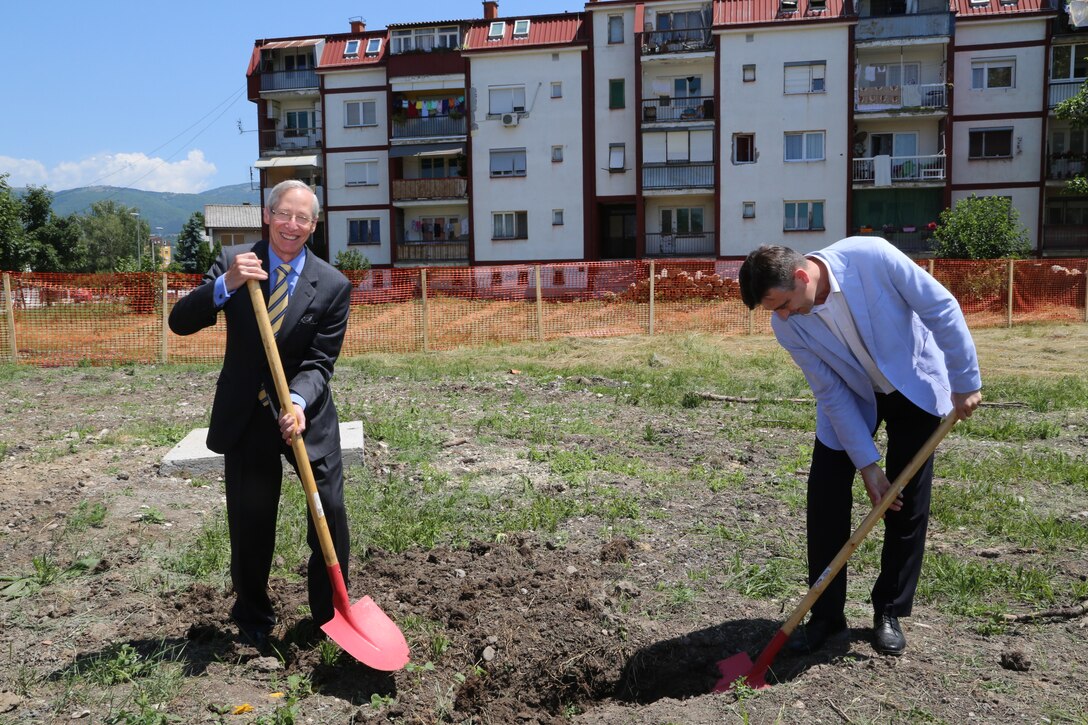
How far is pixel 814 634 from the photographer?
13.3ft

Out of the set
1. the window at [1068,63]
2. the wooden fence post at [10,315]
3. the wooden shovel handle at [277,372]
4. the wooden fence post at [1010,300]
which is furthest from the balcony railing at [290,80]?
the wooden shovel handle at [277,372]

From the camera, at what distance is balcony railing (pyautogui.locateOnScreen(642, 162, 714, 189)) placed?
125ft

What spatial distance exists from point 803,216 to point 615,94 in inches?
370

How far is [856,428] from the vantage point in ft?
12.4

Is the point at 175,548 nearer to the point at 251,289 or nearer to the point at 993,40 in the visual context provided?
the point at 251,289

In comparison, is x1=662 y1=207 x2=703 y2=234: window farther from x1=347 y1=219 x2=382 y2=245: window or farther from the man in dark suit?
the man in dark suit

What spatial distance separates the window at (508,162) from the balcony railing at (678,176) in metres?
5.53

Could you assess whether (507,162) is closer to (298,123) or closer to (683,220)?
(683,220)

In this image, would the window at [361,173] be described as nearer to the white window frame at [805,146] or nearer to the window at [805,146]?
the white window frame at [805,146]

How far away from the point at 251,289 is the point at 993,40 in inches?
1579

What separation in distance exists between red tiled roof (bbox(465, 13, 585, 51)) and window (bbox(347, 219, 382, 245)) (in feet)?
30.2

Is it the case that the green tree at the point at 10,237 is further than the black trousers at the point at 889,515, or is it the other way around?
the green tree at the point at 10,237

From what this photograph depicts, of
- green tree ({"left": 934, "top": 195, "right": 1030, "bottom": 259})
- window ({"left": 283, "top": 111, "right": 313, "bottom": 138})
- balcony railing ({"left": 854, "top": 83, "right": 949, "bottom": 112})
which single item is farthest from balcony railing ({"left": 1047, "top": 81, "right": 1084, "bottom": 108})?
window ({"left": 283, "top": 111, "right": 313, "bottom": 138})

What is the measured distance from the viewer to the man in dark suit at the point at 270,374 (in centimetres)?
379
